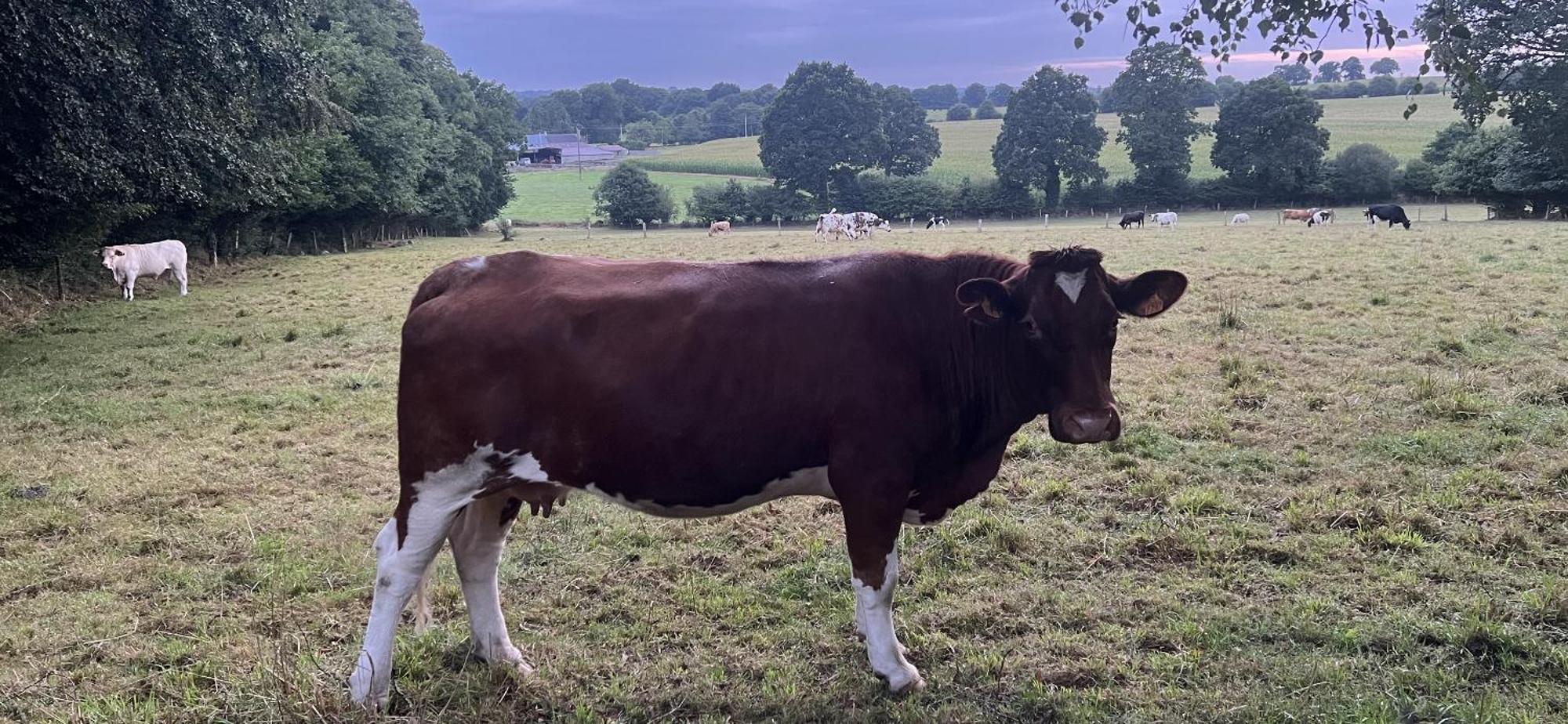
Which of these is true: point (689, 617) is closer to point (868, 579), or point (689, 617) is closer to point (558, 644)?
point (558, 644)

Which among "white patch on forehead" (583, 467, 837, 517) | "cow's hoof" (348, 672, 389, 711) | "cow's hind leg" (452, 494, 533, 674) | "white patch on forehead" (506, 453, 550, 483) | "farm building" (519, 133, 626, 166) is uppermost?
"farm building" (519, 133, 626, 166)

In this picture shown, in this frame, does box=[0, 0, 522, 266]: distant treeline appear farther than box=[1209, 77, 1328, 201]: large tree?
No

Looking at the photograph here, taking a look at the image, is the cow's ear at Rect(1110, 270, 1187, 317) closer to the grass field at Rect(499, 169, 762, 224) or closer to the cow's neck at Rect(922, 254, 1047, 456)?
the cow's neck at Rect(922, 254, 1047, 456)

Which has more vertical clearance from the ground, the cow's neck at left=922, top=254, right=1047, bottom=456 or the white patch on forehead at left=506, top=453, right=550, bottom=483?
the cow's neck at left=922, top=254, right=1047, bottom=456

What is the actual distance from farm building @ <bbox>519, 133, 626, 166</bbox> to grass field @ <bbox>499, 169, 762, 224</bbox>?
4273 millimetres

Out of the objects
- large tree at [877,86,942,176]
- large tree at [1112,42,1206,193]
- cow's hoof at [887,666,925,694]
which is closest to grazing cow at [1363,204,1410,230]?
large tree at [1112,42,1206,193]

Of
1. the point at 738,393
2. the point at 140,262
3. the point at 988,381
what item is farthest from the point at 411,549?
the point at 140,262

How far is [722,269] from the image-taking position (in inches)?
172

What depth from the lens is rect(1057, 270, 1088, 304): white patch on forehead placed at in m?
3.91

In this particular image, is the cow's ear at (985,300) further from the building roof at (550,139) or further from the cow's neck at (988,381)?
the building roof at (550,139)

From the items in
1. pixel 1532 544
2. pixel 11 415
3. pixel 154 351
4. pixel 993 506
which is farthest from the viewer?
pixel 154 351

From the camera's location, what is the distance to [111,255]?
20141mm

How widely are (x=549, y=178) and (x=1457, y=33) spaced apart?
94440 millimetres

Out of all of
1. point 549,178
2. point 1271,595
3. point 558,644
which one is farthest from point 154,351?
point 549,178
